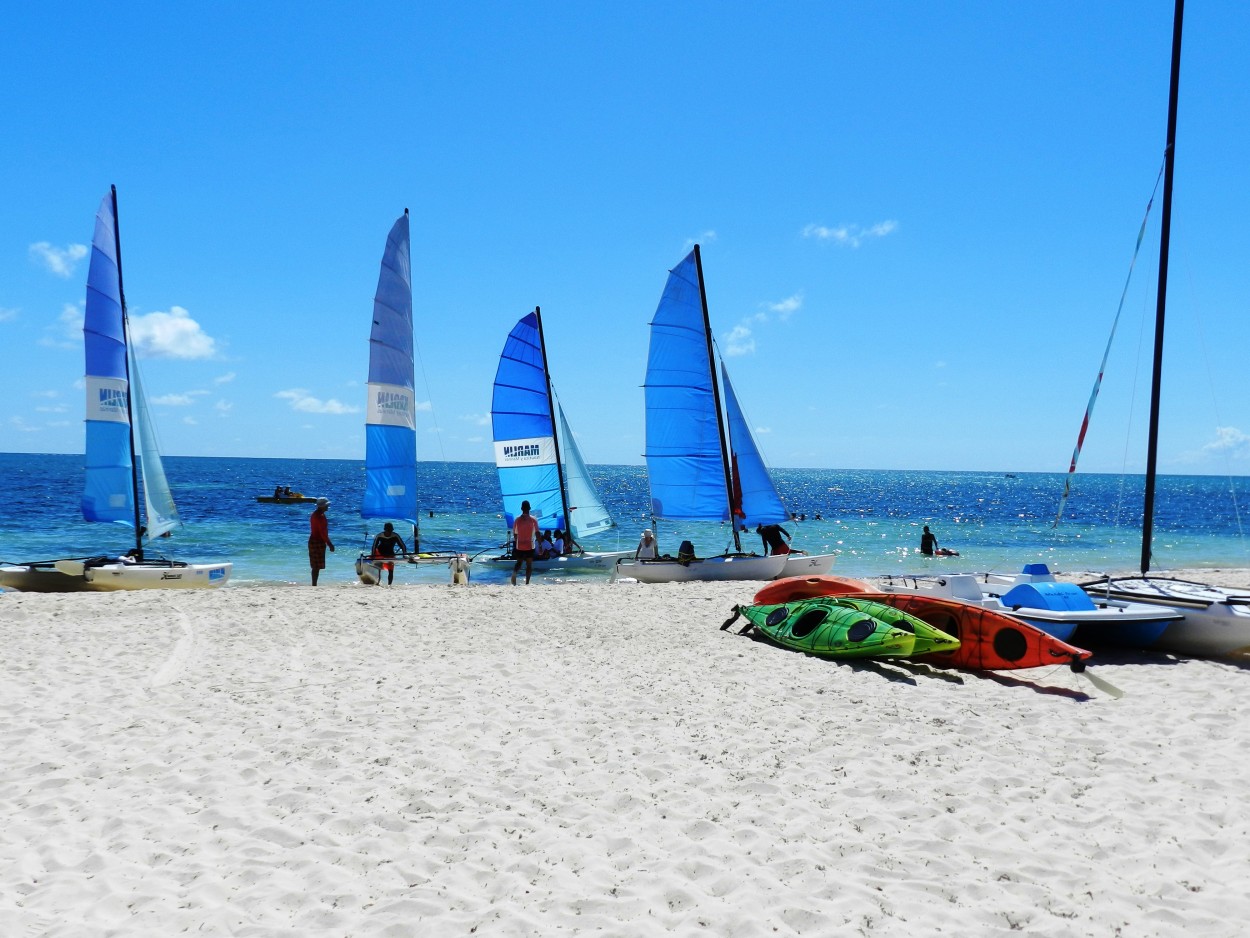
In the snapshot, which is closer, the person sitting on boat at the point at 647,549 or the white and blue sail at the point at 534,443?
the person sitting on boat at the point at 647,549

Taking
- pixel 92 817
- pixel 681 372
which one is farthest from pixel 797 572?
pixel 92 817

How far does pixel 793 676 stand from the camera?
8.93 metres

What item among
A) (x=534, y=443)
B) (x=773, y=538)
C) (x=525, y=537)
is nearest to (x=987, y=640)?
(x=525, y=537)

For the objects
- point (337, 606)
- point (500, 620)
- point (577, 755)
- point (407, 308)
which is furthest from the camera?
point (407, 308)

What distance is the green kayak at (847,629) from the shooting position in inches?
363

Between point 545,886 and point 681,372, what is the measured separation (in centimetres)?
1546

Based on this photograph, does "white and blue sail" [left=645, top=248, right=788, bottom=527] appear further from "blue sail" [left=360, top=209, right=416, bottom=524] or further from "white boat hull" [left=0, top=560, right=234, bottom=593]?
"white boat hull" [left=0, top=560, right=234, bottom=593]

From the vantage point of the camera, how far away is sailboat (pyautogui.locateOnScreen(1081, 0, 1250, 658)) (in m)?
10.3

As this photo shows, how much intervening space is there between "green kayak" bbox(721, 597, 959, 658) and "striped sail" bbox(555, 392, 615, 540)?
1264cm

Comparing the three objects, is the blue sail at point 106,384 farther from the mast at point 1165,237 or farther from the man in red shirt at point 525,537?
the mast at point 1165,237

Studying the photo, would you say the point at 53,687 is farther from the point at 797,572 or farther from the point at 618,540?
the point at 618,540

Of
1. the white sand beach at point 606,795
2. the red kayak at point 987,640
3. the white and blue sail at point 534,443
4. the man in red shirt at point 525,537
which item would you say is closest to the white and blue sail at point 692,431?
the man in red shirt at point 525,537

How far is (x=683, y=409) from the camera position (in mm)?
19141

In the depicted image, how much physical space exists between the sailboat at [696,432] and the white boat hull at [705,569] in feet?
0.90
